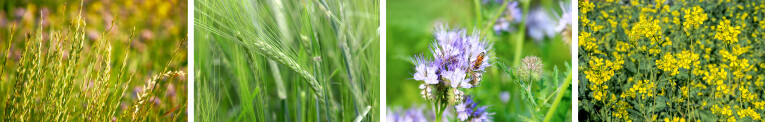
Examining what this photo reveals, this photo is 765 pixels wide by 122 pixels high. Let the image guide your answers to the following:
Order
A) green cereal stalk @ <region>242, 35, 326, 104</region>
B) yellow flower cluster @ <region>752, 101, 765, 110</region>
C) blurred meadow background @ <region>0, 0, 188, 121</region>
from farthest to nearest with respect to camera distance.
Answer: yellow flower cluster @ <region>752, 101, 765, 110</region>, blurred meadow background @ <region>0, 0, 188, 121</region>, green cereal stalk @ <region>242, 35, 326, 104</region>

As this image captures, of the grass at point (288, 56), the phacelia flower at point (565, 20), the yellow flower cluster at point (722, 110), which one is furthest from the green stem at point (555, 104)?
the yellow flower cluster at point (722, 110)

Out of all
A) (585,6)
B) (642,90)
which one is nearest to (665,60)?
(642,90)

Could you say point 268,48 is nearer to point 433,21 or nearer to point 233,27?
point 233,27

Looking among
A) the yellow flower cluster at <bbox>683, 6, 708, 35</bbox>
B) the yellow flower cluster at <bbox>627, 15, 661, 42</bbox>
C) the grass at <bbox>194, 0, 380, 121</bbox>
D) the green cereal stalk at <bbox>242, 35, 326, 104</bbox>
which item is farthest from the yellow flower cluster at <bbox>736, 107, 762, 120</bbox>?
the green cereal stalk at <bbox>242, 35, 326, 104</bbox>

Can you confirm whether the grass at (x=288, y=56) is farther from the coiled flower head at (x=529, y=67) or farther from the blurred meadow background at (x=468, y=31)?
the coiled flower head at (x=529, y=67)

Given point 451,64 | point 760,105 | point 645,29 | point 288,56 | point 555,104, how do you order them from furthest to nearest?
1. point 760,105
2. point 645,29
3. point 555,104
4. point 451,64
5. point 288,56

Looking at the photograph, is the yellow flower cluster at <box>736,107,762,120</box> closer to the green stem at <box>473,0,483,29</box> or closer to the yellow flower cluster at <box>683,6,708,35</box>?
the yellow flower cluster at <box>683,6,708,35</box>

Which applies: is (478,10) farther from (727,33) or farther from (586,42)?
(727,33)
